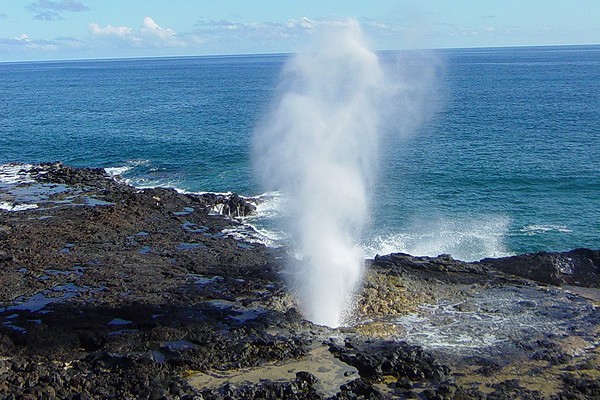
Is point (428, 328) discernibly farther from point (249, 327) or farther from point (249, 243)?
point (249, 243)

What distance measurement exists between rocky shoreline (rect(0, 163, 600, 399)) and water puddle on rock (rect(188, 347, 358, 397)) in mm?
80

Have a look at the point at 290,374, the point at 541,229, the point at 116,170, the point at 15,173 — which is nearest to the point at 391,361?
the point at 290,374

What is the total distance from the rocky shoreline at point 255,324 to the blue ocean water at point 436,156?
1002cm

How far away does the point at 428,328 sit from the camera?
30.8m

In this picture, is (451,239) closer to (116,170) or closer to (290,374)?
(290,374)

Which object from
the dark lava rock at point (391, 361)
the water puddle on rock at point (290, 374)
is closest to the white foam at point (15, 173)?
the water puddle on rock at point (290, 374)

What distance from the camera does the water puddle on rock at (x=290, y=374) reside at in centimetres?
2581

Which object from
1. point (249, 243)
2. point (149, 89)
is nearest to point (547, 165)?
point (249, 243)

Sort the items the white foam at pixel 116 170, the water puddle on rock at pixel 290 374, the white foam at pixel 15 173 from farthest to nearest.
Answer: the white foam at pixel 116 170 → the white foam at pixel 15 173 → the water puddle on rock at pixel 290 374

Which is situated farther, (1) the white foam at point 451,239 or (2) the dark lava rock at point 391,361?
(1) the white foam at point 451,239

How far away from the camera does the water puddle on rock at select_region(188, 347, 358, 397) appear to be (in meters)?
25.8

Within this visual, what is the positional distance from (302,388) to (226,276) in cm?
1403

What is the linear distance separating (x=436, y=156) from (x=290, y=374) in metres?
53.0

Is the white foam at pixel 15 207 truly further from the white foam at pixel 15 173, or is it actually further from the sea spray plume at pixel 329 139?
the sea spray plume at pixel 329 139
